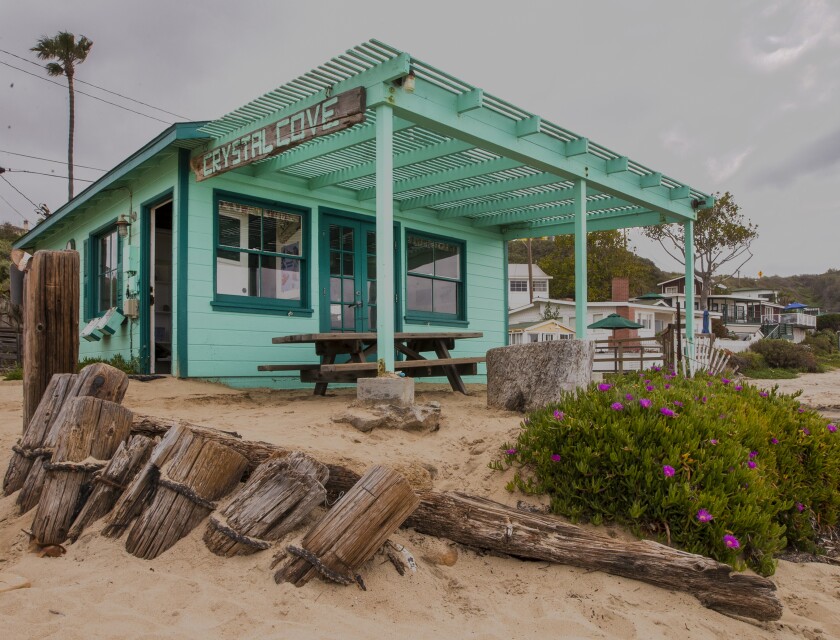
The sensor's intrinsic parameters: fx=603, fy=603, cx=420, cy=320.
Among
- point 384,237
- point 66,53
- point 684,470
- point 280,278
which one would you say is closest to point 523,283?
point 66,53

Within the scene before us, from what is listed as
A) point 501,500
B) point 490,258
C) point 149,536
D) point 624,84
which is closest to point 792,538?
point 501,500

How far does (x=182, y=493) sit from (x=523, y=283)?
141 ft

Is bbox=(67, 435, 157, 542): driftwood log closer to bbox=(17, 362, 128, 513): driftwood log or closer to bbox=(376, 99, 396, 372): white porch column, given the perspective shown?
bbox=(17, 362, 128, 513): driftwood log

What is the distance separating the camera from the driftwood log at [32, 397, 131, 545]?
3.03m

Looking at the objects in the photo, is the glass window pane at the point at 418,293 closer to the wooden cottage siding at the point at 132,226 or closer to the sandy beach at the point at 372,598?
the wooden cottage siding at the point at 132,226

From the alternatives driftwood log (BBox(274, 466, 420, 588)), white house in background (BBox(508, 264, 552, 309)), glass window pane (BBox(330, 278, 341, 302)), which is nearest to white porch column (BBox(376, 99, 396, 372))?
driftwood log (BBox(274, 466, 420, 588))

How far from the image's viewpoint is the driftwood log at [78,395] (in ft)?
11.2

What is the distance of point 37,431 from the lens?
3646 mm

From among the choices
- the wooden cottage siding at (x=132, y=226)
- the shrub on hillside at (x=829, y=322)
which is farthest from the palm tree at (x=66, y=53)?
the shrub on hillside at (x=829, y=322)

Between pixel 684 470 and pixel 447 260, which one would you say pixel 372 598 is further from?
pixel 447 260

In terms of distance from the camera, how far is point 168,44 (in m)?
23.7

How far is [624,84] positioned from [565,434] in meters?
13.6

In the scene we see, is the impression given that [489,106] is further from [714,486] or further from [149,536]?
[149,536]

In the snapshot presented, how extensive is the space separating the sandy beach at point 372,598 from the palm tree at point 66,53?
2571cm
